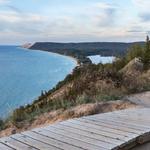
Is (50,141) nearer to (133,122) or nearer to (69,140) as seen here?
(69,140)

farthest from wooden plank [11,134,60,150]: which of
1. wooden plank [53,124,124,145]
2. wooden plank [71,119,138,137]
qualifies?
wooden plank [71,119,138,137]

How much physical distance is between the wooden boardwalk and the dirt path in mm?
3440

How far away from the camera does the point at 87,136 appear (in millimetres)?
5375

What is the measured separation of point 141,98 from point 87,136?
5.43 metres

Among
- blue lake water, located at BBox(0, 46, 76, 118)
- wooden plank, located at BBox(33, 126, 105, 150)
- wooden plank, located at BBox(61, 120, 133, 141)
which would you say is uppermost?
wooden plank, located at BBox(61, 120, 133, 141)

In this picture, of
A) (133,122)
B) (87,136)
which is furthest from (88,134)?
(133,122)

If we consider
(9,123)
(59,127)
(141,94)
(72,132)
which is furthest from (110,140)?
(141,94)

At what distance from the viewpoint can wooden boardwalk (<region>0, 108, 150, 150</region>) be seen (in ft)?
16.3

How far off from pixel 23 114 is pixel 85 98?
4.57 ft

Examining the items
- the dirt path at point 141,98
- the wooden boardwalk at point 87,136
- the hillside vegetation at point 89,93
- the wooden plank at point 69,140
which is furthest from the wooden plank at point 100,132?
the dirt path at point 141,98

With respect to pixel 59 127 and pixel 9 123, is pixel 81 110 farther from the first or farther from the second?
pixel 59 127

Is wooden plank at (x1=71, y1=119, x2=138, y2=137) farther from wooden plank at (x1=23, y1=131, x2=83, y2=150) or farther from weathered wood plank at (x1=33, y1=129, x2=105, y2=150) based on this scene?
wooden plank at (x1=23, y1=131, x2=83, y2=150)

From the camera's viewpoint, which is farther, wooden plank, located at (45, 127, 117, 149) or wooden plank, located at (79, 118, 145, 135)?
wooden plank, located at (79, 118, 145, 135)

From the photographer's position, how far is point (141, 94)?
11289mm
